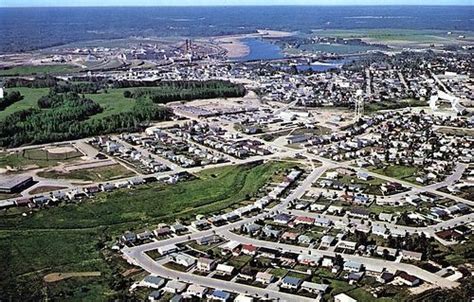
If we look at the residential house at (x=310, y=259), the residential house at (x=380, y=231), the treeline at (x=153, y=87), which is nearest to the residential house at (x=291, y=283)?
the residential house at (x=310, y=259)

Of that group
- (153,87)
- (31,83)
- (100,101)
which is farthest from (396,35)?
(100,101)

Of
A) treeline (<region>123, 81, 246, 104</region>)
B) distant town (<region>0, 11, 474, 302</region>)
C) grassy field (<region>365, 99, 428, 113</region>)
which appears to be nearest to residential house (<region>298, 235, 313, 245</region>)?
distant town (<region>0, 11, 474, 302</region>)

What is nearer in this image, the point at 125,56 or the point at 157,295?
the point at 157,295

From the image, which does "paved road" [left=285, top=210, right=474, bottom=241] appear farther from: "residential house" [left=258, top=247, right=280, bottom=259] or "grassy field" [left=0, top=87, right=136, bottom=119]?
"grassy field" [left=0, top=87, right=136, bottom=119]

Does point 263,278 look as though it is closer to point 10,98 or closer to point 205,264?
point 205,264

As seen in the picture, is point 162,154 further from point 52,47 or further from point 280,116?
point 52,47

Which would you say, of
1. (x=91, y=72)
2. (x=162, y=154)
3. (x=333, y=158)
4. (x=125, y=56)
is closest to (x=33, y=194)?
(x=162, y=154)
